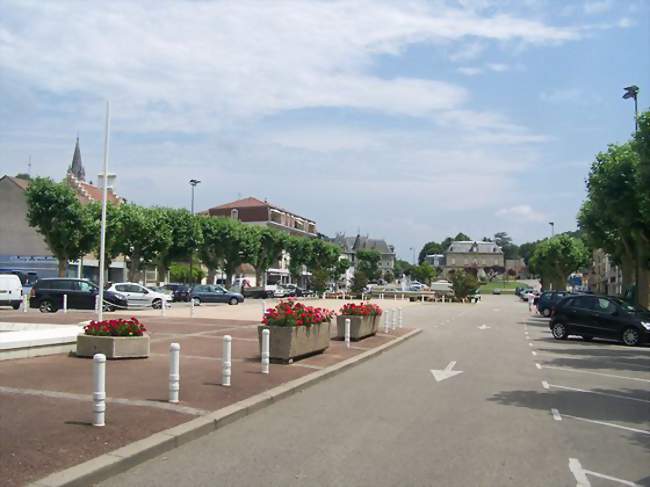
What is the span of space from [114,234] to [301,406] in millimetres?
44079

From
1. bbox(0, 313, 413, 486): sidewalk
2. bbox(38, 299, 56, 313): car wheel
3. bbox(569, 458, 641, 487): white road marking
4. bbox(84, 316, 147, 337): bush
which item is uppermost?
bbox(84, 316, 147, 337): bush

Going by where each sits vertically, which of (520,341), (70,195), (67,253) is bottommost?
(520,341)

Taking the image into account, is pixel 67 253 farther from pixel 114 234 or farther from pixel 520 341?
pixel 520 341

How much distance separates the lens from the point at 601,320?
23.7 metres

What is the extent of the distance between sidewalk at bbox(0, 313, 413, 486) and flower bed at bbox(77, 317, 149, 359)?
0.98 ft

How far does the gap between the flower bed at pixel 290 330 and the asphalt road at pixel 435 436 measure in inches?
46.7

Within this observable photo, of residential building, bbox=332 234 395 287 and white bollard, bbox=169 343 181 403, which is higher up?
residential building, bbox=332 234 395 287

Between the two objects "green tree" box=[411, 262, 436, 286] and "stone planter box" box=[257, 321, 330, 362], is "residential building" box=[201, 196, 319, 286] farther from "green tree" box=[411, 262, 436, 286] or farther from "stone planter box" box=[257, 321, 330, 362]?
"stone planter box" box=[257, 321, 330, 362]

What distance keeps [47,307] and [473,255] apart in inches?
6223

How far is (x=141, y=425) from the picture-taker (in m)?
7.82

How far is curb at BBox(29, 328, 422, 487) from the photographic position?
19.3ft

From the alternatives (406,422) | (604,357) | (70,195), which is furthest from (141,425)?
(70,195)

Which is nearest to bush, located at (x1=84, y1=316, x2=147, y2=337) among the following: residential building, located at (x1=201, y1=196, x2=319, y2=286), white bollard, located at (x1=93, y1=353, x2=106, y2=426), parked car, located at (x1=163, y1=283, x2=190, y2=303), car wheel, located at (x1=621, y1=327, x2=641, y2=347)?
white bollard, located at (x1=93, y1=353, x2=106, y2=426)

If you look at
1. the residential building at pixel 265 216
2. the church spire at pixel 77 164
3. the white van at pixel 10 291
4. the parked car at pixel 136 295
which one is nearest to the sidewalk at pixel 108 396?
the white van at pixel 10 291
